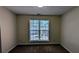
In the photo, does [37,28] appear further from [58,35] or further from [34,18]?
[58,35]

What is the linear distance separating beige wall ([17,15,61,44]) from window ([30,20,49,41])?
30 centimetres

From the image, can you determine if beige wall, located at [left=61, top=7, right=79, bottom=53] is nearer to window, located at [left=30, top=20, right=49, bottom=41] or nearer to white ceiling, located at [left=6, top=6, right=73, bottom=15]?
white ceiling, located at [left=6, top=6, right=73, bottom=15]

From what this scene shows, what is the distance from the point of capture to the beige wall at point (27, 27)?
6727 millimetres

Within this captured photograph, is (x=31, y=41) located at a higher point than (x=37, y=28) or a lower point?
lower

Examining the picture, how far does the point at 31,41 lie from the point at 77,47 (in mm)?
3749

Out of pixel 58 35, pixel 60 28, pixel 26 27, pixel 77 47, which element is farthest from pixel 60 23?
pixel 77 47

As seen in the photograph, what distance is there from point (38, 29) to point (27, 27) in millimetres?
819

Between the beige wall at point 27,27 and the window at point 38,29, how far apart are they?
0.30 metres

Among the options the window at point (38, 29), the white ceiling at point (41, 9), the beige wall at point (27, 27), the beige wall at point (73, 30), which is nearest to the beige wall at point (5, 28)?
the white ceiling at point (41, 9)

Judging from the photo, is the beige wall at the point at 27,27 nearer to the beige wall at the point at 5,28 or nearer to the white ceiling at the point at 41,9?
the white ceiling at the point at 41,9

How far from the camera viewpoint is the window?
686 cm

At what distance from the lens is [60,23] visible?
6867 mm

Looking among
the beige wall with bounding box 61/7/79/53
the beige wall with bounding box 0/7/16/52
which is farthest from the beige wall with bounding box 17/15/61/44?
the beige wall with bounding box 61/7/79/53
